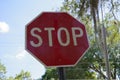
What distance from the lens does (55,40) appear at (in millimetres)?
3332

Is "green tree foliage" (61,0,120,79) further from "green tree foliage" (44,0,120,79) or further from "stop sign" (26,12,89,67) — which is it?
"stop sign" (26,12,89,67)

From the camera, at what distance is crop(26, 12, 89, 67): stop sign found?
331 centimetres

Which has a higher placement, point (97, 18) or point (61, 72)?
point (97, 18)

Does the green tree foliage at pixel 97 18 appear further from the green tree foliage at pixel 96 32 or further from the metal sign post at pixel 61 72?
the metal sign post at pixel 61 72

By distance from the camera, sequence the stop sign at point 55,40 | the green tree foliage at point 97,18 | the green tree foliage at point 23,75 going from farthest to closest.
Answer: the green tree foliage at point 23,75
the green tree foliage at point 97,18
the stop sign at point 55,40

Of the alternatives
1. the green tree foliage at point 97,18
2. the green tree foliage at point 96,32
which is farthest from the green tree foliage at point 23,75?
the green tree foliage at point 97,18

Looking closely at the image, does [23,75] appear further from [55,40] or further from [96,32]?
[55,40]

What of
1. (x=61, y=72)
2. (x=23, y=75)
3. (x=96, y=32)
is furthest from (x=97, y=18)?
(x=23, y=75)

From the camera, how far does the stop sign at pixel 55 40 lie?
331 centimetres

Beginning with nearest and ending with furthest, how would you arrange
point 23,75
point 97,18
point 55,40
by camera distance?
point 55,40 → point 97,18 → point 23,75

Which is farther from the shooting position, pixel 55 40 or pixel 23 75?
pixel 23 75

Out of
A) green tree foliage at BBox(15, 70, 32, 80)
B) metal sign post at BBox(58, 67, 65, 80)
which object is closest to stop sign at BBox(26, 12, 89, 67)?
metal sign post at BBox(58, 67, 65, 80)

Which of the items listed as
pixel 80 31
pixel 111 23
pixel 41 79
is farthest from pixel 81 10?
pixel 41 79

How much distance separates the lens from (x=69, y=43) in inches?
132
